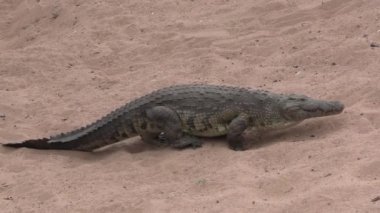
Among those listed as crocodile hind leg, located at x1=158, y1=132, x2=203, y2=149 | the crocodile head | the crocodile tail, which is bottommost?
the crocodile tail

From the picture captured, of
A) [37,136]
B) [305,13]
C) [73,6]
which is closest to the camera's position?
[37,136]

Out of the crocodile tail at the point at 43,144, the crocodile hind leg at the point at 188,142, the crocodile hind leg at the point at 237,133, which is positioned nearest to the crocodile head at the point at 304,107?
the crocodile hind leg at the point at 237,133

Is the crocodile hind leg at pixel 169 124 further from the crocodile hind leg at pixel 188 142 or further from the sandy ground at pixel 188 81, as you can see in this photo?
the sandy ground at pixel 188 81

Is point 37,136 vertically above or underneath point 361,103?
underneath

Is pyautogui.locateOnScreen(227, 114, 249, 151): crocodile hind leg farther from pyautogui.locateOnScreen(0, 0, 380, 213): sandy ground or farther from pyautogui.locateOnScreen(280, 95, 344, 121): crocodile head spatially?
pyautogui.locateOnScreen(280, 95, 344, 121): crocodile head

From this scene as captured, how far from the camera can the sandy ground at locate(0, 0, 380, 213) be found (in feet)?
17.3

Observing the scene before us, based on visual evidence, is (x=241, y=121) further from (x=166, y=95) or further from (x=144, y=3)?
(x=144, y=3)

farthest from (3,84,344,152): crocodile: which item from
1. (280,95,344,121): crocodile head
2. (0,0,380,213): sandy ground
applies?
(0,0,380,213): sandy ground

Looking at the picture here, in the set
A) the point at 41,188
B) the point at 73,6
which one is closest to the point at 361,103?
the point at 41,188

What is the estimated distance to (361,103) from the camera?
21.1ft

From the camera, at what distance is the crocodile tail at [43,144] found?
268 inches

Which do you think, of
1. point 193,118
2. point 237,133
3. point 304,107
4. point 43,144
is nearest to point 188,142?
point 193,118

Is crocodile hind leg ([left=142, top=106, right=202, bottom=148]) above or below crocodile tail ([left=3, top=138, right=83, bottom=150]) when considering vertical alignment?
above

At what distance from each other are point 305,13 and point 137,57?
2.04m
